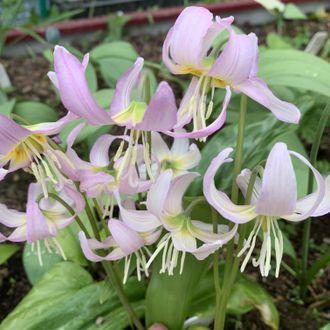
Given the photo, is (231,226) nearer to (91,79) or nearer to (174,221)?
(174,221)

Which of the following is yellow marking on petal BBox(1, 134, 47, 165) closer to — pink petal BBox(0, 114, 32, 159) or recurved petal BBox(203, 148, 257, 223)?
pink petal BBox(0, 114, 32, 159)

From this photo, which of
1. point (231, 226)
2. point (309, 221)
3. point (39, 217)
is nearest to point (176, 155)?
point (231, 226)

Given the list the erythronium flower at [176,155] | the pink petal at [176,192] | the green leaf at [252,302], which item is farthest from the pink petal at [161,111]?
the green leaf at [252,302]

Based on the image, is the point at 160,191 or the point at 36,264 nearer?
the point at 160,191

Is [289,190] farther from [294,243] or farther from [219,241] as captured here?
[294,243]

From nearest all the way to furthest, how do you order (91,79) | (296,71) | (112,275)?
(112,275), (296,71), (91,79)

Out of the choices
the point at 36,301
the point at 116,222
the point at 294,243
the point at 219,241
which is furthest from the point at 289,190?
the point at 294,243

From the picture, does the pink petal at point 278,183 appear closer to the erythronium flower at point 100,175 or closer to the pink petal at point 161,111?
the pink petal at point 161,111
